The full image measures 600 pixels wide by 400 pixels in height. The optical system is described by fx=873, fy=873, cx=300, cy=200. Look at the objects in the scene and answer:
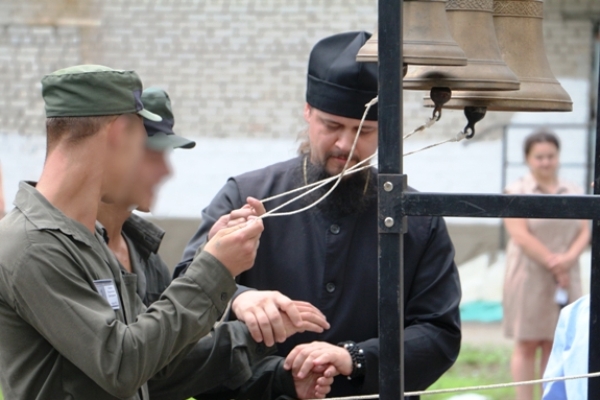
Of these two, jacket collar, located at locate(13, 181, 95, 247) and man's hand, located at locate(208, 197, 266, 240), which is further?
man's hand, located at locate(208, 197, 266, 240)

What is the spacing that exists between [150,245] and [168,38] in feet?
19.6

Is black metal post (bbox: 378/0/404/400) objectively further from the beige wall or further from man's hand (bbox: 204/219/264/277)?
the beige wall

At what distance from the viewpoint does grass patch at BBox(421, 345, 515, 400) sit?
19.8 feet

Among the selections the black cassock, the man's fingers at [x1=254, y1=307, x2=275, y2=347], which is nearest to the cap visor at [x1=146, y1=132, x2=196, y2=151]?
the black cassock

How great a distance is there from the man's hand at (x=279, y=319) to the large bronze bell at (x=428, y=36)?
0.76 metres

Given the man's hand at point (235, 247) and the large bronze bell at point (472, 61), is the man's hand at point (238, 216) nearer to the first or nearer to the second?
the man's hand at point (235, 247)

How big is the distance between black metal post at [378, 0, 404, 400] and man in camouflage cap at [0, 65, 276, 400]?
0.36 m

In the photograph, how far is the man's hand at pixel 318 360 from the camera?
8.18 feet

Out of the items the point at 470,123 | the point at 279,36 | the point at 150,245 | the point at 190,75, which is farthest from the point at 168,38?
the point at 470,123

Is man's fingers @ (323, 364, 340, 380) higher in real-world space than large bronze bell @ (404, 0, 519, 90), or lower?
lower

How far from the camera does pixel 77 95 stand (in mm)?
1914

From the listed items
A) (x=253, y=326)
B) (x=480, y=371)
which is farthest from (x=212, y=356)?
(x=480, y=371)

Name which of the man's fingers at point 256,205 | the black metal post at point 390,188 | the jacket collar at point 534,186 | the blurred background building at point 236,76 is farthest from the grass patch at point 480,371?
the black metal post at point 390,188

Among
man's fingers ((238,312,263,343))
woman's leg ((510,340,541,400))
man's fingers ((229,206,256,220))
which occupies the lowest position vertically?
woman's leg ((510,340,541,400))
